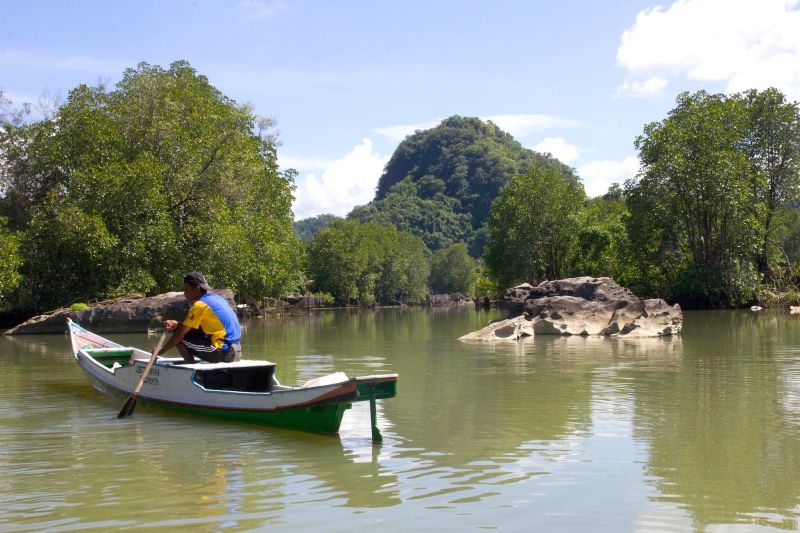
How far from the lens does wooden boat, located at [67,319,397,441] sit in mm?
9273

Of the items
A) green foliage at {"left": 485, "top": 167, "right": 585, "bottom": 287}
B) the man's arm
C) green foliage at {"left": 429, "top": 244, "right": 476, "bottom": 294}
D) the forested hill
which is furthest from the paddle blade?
the forested hill

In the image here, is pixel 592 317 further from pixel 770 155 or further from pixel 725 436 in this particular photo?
pixel 770 155

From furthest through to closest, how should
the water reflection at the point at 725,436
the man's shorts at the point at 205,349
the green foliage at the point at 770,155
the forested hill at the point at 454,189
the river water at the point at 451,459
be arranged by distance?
the forested hill at the point at 454,189 → the green foliage at the point at 770,155 → the man's shorts at the point at 205,349 → the water reflection at the point at 725,436 → the river water at the point at 451,459

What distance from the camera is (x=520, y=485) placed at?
7.37 meters

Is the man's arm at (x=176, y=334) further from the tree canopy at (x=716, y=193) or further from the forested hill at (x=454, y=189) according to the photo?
the forested hill at (x=454, y=189)

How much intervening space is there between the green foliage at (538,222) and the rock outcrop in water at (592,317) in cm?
3123

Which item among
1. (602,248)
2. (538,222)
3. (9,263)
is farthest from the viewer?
(538,222)

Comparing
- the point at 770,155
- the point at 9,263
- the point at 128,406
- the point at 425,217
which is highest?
the point at 425,217

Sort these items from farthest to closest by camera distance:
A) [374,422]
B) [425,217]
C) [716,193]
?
[425,217]
[716,193]
[374,422]

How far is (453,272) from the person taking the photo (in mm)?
120938

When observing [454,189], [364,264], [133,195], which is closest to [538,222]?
[364,264]

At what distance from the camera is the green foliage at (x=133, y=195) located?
3183cm

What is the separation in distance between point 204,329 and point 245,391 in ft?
4.77

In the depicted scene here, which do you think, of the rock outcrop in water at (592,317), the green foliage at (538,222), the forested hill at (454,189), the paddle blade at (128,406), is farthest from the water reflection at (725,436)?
the forested hill at (454,189)
